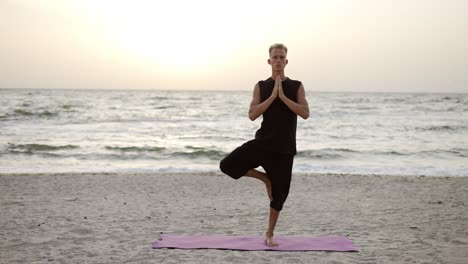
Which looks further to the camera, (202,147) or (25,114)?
(25,114)

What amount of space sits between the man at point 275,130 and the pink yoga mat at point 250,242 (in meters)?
0.71

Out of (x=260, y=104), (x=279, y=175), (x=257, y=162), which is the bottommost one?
(x=279, y=175)

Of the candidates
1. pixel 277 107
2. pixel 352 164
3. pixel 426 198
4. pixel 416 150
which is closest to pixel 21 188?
pixel 277 107

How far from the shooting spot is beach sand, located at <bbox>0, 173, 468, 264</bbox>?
4867mm

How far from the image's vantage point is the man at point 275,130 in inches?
183

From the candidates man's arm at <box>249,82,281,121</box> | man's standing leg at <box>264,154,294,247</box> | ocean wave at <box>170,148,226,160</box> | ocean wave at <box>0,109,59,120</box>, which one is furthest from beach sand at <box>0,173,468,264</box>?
ocean wave at <box>0,109,59,120</box>

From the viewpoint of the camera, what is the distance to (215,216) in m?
6.91

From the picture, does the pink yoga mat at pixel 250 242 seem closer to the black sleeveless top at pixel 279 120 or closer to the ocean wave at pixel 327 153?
the black sleeveless top at pixel 279 120

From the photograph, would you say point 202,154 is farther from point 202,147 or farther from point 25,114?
point 25,114

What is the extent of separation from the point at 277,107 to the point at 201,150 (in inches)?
499

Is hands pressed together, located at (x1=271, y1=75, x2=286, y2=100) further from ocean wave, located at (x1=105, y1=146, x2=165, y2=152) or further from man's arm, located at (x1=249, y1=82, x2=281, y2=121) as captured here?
ocean wave, located at (x1=105, y1=146, x2=165, y2=152)

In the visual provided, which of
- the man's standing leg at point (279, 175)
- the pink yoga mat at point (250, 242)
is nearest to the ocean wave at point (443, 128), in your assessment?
the pink yoga mat at point (250, 242)

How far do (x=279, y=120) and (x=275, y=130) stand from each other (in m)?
0.11

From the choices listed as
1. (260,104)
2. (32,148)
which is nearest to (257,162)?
(260,104)
